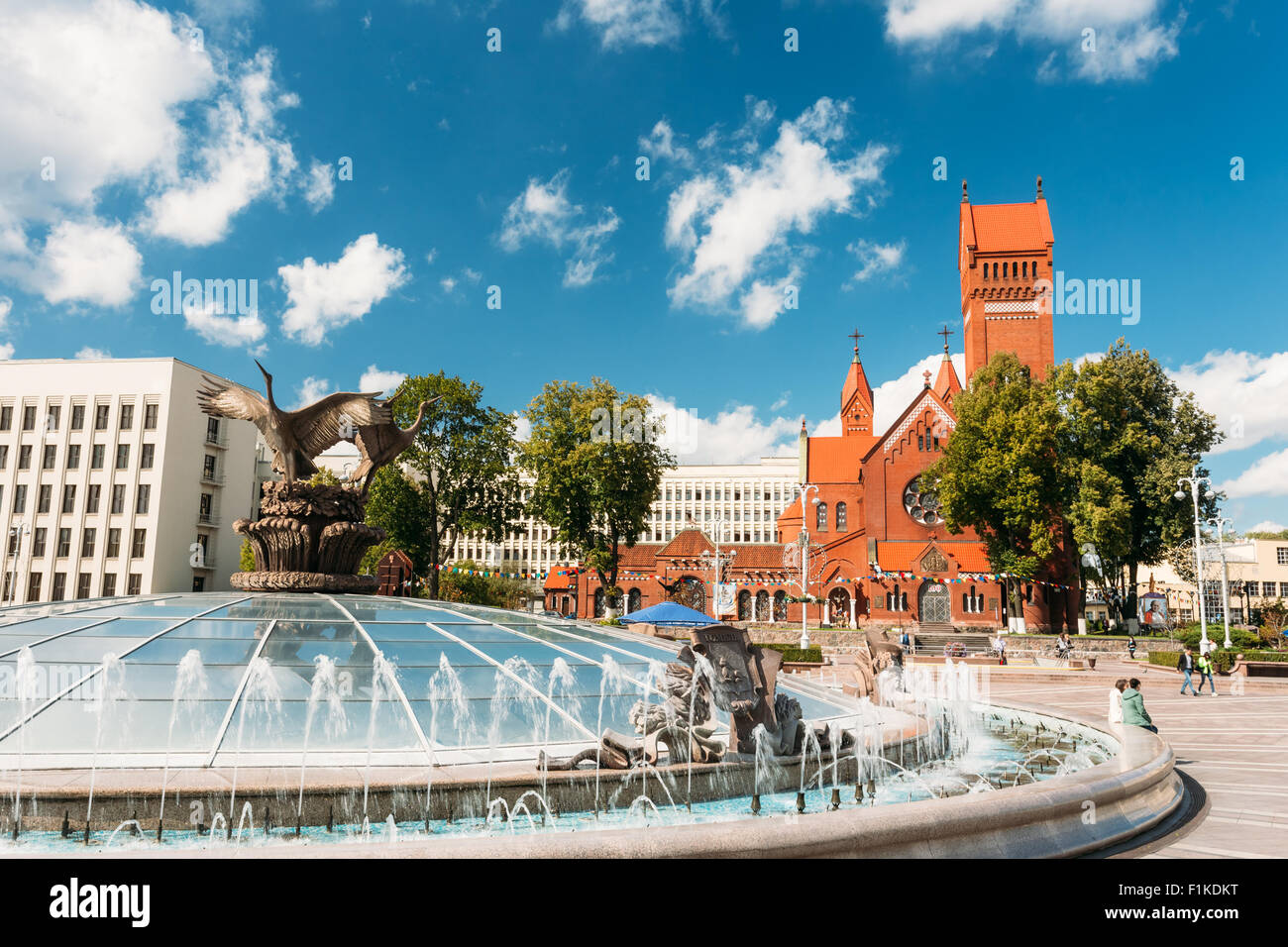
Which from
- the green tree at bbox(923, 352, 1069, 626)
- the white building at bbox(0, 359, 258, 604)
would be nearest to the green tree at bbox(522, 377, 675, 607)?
the green tree at bbox(923, 352, 1069, 626)

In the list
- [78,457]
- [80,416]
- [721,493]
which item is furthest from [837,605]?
[721,493]

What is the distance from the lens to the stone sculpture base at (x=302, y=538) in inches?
573

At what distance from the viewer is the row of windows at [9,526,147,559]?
45.3 metres

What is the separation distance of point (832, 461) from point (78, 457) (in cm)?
5378

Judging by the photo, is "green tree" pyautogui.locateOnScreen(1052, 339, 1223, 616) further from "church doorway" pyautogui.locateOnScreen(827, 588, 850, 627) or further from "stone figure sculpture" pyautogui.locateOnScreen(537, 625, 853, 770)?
"stone figure sculpture" pyautogui.locateOnScreen(537, 625, 853, 770)

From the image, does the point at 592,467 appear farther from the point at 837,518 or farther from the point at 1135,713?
the point at 1135,713

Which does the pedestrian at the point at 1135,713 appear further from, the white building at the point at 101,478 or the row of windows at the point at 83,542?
the row of windows at the point at 83,542

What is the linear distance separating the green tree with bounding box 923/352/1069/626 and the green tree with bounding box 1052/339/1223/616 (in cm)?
143

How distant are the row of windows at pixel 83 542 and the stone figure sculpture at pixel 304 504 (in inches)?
1409

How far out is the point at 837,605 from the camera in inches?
2200

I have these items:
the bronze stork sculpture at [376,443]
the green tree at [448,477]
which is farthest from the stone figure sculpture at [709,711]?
the green tree at [448,477]
